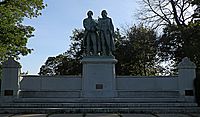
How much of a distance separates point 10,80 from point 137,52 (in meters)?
17.6

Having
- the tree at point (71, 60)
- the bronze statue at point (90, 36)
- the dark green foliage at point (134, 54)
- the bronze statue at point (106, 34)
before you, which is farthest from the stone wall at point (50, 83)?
the tree at point (71, 60)

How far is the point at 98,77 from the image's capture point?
17391 millimetres

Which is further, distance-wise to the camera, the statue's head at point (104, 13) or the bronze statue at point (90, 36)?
the statue's head at point (104, 13)

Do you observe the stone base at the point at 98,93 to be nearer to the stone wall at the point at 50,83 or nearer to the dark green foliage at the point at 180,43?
the stone wall at the point at 50,83

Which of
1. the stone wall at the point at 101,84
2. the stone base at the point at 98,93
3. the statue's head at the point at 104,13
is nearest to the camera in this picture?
the stone wall at the point at 101,84

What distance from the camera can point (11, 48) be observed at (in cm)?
2180

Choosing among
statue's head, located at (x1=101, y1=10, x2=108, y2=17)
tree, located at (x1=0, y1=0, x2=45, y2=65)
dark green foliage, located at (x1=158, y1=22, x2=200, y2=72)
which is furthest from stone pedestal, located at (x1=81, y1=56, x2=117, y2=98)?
dark green foliage, located at (x1=158, y1=22, x2=200, y2=72)

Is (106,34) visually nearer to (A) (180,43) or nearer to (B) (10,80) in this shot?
(B) (10,80)

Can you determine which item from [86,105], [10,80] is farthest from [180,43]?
[10,80]

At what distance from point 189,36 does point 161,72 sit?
7.28 metres

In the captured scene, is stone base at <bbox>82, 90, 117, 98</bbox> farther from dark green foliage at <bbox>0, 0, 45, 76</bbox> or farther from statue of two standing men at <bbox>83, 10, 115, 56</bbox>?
dark green foliage at <bbox>0, 0, 45, 76</bbox>

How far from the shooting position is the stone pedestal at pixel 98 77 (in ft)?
56.3

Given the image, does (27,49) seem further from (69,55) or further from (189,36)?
(69,55)

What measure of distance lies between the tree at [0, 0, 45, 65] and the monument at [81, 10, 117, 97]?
5837 millimetres
